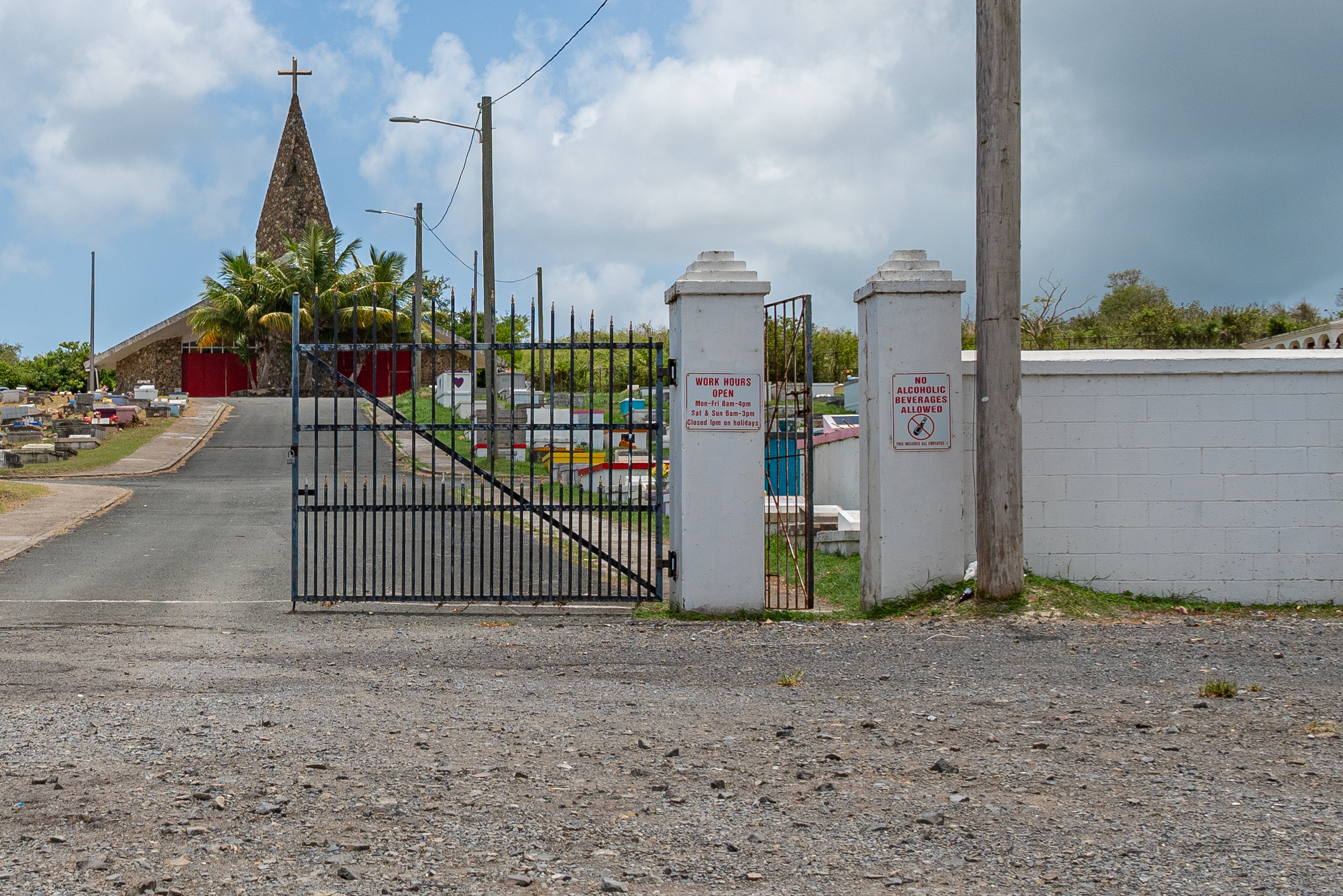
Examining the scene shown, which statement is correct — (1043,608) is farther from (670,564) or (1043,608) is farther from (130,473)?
(130,473)

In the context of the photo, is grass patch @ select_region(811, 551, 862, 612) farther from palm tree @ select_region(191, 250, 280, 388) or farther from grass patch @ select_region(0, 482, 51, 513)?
palm tree @ select_region(191, 250, 280, 388)

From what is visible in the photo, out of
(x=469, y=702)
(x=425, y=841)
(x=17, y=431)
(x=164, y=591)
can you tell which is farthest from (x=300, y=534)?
(x=17, y=431)

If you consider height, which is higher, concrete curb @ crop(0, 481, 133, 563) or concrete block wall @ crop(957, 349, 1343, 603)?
concrete block wall @ crop(957, 349, 1343, 603)

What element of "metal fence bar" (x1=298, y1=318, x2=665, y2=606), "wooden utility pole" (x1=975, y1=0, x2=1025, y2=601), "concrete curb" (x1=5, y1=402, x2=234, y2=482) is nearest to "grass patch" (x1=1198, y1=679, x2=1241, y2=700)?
"wooden utility pole" (x1=975, y1=0, x2=1025, y2=601)

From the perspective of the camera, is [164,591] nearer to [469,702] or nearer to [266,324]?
[469,702]

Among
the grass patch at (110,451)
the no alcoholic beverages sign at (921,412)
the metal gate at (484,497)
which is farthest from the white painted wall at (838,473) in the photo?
the grass patch at (110,451)

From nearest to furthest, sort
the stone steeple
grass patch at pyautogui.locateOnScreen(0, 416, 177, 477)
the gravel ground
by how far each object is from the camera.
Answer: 1. the gravel ground
2. grass patch at pyautogui.locateOnScreen(0, 416, 177, 477)
3. the stone steeple

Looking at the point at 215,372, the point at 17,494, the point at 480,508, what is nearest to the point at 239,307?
the point at 215,372

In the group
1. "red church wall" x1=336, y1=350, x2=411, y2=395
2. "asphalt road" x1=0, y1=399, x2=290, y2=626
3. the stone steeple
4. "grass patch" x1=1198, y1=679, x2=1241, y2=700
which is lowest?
"grass patch" x1=1198, y1=679, x2=1241, y2=700

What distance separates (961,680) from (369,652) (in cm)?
376

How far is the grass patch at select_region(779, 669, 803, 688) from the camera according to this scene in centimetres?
658

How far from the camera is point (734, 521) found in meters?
9.12

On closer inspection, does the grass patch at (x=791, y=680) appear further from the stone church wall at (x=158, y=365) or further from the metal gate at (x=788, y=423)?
the stone church wall at (x=158, y=365)

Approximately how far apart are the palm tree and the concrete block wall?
49.1 meters
